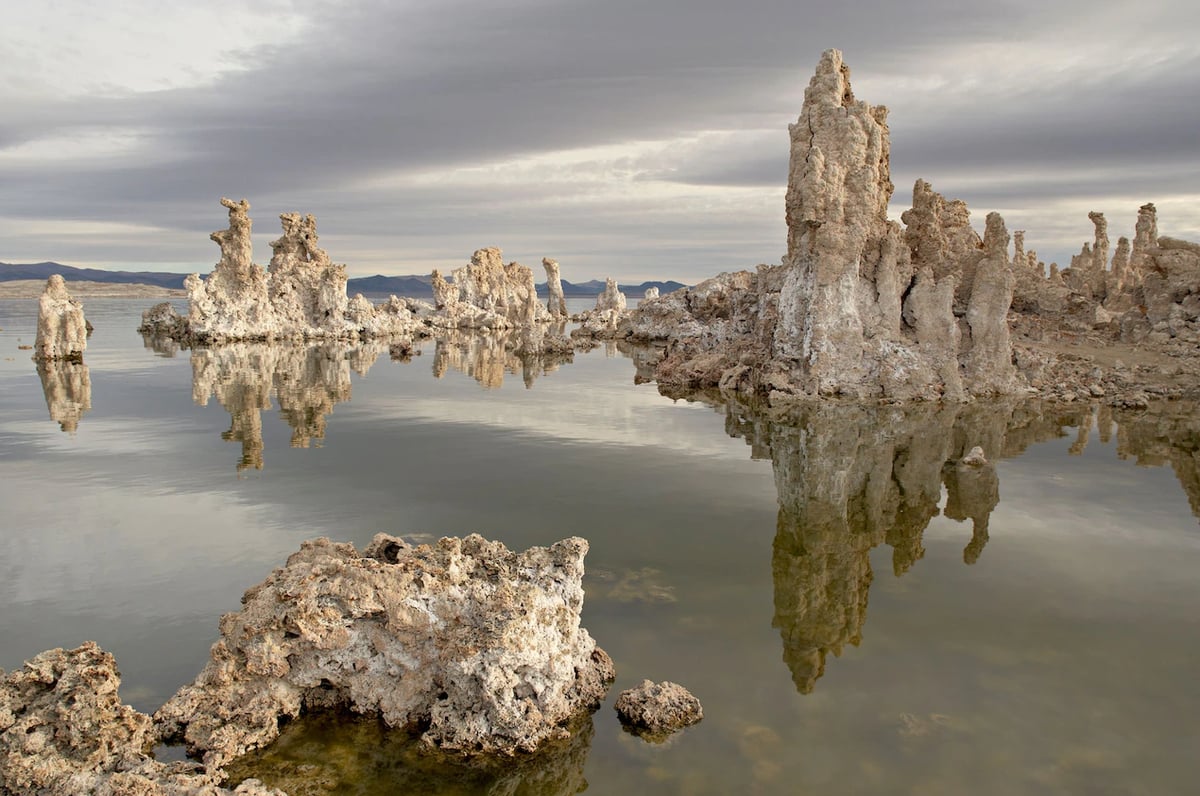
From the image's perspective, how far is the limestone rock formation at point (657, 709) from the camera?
8.43 metres

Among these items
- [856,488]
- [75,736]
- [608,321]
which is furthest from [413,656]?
[608,321]

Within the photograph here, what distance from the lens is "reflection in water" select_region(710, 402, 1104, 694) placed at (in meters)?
11.6

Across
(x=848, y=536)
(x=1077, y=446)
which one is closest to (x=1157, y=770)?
(x=848, y=536)

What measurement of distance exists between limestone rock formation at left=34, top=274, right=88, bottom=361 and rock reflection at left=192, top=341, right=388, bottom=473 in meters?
6.17

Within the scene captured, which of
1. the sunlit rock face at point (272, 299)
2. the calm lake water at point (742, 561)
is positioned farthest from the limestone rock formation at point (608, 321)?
the calm lake water at point (742, 561)

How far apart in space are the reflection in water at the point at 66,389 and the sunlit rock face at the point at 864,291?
2611 cm

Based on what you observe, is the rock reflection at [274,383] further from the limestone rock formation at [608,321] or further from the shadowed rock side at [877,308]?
the limestone rock formation at [608,321]

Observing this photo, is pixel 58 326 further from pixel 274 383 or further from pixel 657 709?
pixel 657 709

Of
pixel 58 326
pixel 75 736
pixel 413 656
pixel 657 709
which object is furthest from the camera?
pixel 58 326

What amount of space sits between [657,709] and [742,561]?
540cm

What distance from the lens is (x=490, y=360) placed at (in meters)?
49.4

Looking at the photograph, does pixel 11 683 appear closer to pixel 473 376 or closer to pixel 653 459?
pixel 653 459

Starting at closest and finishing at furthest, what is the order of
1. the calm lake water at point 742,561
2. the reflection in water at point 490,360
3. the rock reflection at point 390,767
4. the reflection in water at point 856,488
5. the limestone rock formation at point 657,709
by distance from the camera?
the rock reflection at point 390,767, the calm lake water at point 742,561, the limestone rock formation at point 657,709, the reflection in water at point 856,488, the reflection in water at point 490,360

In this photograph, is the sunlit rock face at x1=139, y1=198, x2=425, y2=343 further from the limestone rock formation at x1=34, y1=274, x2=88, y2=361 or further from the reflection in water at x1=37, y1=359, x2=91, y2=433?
the reflection in water at x1=37, y1=359, x2=91, y2=433
